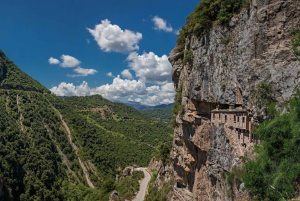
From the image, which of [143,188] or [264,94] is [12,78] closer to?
[143,188]

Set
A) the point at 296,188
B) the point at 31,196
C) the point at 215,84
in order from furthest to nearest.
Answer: the point at 31,196 < the point at 215,84 < the point at 296,188

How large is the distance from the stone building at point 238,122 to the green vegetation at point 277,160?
2.64 m

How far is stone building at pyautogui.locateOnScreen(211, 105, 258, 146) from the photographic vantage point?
17992mm

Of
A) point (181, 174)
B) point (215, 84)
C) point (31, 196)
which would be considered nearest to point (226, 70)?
point (215, 84)

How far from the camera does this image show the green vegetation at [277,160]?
12.5 metres

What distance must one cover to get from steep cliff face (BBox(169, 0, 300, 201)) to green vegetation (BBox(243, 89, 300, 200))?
1.68m

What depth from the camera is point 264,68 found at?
655 inches

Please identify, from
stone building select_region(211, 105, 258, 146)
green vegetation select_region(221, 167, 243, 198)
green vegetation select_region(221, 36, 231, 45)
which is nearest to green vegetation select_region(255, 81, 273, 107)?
stone building select_region(211, 105, 258, 146)

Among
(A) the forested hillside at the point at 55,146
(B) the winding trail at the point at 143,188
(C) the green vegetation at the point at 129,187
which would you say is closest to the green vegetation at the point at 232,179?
(B) the winding trail at the point at 143,188

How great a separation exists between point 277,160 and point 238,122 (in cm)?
542

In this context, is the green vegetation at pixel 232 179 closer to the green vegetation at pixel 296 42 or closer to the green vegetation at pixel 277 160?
the green vegetation at pixel 277 160

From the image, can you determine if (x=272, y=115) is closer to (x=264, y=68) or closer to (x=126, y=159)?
(x=264, y=68)

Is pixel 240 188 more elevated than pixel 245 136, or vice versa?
pixel 245 136

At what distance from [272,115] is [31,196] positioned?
7064 centimetres
